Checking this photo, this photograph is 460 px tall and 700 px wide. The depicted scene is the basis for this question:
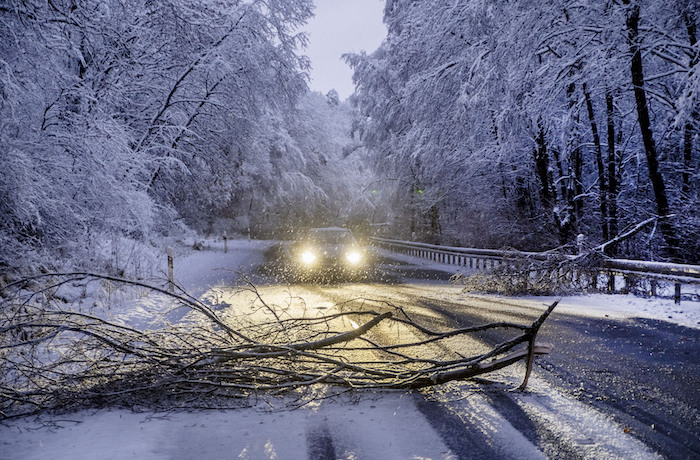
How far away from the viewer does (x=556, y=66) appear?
13055 mm

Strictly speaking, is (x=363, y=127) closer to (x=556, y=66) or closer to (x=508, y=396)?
(x=556, y=66)

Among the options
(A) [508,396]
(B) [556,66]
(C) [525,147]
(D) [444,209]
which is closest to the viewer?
(A) [508,396]

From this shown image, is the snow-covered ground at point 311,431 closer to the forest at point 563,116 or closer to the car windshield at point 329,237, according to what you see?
the forest at point 563,116

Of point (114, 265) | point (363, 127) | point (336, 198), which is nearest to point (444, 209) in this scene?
point (363, 127)

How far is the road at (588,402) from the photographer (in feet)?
11.9

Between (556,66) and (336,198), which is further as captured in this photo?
(336,198)

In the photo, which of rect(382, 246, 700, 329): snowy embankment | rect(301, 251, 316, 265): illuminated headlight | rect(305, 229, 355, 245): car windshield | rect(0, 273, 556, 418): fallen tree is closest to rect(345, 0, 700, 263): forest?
rect(382, 246, 700, 329): snowy embankment

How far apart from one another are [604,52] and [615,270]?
529 cm

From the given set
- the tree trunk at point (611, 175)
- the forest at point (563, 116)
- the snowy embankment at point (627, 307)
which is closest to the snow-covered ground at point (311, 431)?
the snowy embankment at point (627, 307)

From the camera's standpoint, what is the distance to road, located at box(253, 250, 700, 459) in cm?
362

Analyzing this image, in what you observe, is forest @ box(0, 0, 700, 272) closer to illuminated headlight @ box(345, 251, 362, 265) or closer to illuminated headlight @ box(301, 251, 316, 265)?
illuminated headlight @ box(301, 251, 316, 265)

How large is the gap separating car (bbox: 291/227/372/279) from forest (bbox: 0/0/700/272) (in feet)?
16.0

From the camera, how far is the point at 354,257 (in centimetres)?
1739

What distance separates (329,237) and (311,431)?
563 inches
